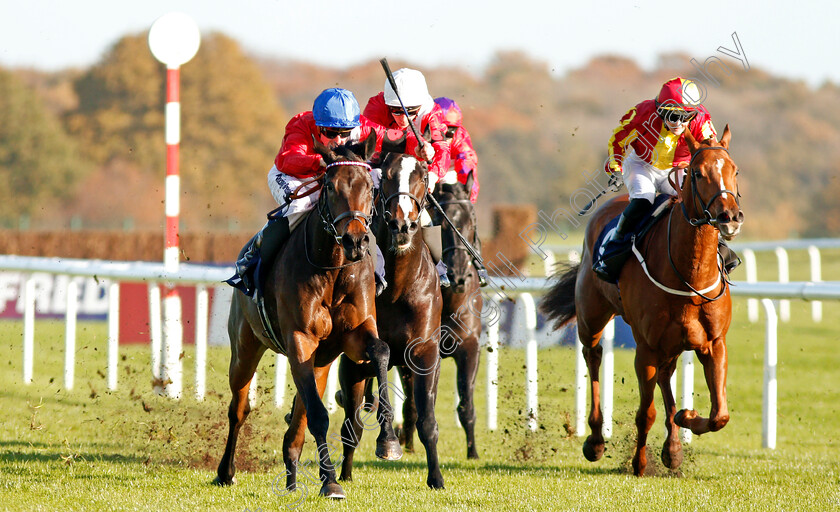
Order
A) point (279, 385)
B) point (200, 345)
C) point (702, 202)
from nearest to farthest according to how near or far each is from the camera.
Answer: point (702, 202)
point (279, 385)
point (200, 345)

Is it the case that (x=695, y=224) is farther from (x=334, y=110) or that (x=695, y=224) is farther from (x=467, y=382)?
(x=467, y=382)

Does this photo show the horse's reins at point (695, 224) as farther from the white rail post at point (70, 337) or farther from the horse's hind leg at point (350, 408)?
the white rail post at point (70, 337)

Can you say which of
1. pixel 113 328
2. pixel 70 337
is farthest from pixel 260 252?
pixel 70 337

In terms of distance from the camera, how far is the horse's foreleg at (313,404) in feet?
14.4

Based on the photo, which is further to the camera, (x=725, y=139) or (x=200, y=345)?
(x=200, y=345)

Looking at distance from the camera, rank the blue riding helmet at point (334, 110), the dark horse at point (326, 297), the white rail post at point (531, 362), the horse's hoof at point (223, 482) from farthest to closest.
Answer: the white rail post at point (531, 362) < the horse's hoof at point (223, 482) < the blue riding helmet at point (334, 110) < the dark horse at point (326, 297)

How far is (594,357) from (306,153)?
8.27 feet

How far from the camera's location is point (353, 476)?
5332 millimetres

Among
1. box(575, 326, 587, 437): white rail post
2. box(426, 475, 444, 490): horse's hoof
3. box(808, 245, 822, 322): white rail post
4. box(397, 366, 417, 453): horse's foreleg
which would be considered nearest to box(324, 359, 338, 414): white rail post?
box(397, 366, 417, 453): horse's foreleg

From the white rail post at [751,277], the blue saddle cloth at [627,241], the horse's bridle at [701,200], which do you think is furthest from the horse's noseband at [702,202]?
the white rail post at [751,277]

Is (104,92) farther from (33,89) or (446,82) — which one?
(446,82)

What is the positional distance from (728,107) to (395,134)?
3749 centimetres

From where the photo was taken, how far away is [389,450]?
479 cm

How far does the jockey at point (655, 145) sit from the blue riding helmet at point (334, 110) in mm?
1726
